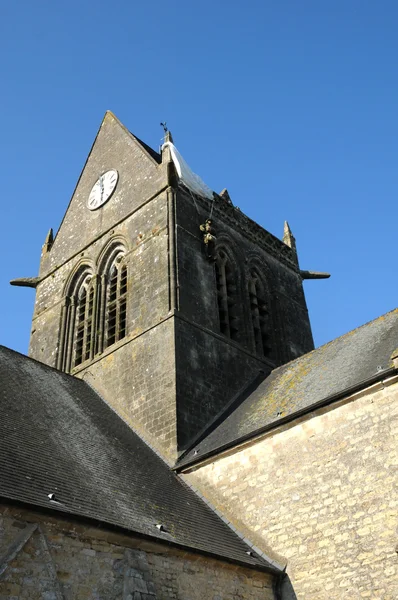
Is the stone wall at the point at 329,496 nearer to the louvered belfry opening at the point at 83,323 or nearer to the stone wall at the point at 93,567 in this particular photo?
the stone wall at the point at 93,567

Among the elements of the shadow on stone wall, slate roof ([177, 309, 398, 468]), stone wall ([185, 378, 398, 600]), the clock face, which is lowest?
the shadow on stone wall

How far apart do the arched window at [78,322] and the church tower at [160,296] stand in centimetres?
3

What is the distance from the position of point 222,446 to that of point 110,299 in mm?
6043

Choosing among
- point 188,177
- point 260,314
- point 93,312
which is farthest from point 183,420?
point 188,177

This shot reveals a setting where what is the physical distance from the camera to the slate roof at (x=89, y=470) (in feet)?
26.2

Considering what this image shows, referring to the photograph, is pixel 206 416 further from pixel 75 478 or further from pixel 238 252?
pixel 238 252

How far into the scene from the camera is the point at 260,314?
16.8m

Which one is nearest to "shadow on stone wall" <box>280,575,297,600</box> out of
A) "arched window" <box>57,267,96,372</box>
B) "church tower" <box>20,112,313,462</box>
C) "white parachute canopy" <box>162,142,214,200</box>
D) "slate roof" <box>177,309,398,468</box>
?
"slate roof" <box>177,309,398,468</box>

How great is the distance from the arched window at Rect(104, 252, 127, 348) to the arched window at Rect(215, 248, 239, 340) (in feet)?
7.74

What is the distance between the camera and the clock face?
1736 centimetres

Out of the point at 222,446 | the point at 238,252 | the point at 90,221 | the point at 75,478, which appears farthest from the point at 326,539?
the point at 90,221

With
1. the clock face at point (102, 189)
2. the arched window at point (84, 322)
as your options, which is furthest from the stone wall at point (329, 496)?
the clock face at point (102, 189)

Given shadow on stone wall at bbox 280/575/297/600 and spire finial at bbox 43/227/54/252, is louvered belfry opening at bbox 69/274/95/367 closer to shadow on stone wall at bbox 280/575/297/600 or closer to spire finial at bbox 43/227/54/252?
spire finial at bbox 43/227/54/252

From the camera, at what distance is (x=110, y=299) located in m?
15.6
